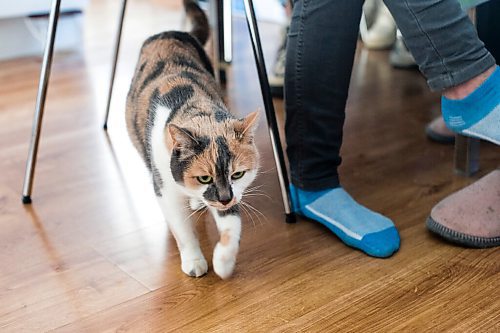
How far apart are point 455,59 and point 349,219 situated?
1.17 ft

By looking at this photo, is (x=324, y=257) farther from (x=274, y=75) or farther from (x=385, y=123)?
(x=274, y=75)

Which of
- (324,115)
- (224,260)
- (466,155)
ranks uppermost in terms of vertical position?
(324,115)

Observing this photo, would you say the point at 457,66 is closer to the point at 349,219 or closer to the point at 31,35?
the point at 349,219

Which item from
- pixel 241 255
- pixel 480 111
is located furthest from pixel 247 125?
pixel 480 111

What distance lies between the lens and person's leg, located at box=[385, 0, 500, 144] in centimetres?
112

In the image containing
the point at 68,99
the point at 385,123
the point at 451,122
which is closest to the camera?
the point at 451,122

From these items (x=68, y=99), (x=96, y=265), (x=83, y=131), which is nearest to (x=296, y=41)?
(x=96, y=265)

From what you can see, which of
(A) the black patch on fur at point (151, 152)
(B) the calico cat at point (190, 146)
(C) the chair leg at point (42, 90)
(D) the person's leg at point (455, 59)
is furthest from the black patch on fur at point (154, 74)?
(D) the person's leg at point (455, 59)

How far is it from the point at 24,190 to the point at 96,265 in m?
0.36

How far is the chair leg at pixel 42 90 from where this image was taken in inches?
54.6

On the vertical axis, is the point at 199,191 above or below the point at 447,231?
above

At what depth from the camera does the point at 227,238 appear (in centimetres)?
115

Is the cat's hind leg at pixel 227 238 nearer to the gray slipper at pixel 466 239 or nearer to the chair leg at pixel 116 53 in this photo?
the gray slipper at pixel 466 239

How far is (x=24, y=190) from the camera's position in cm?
150
